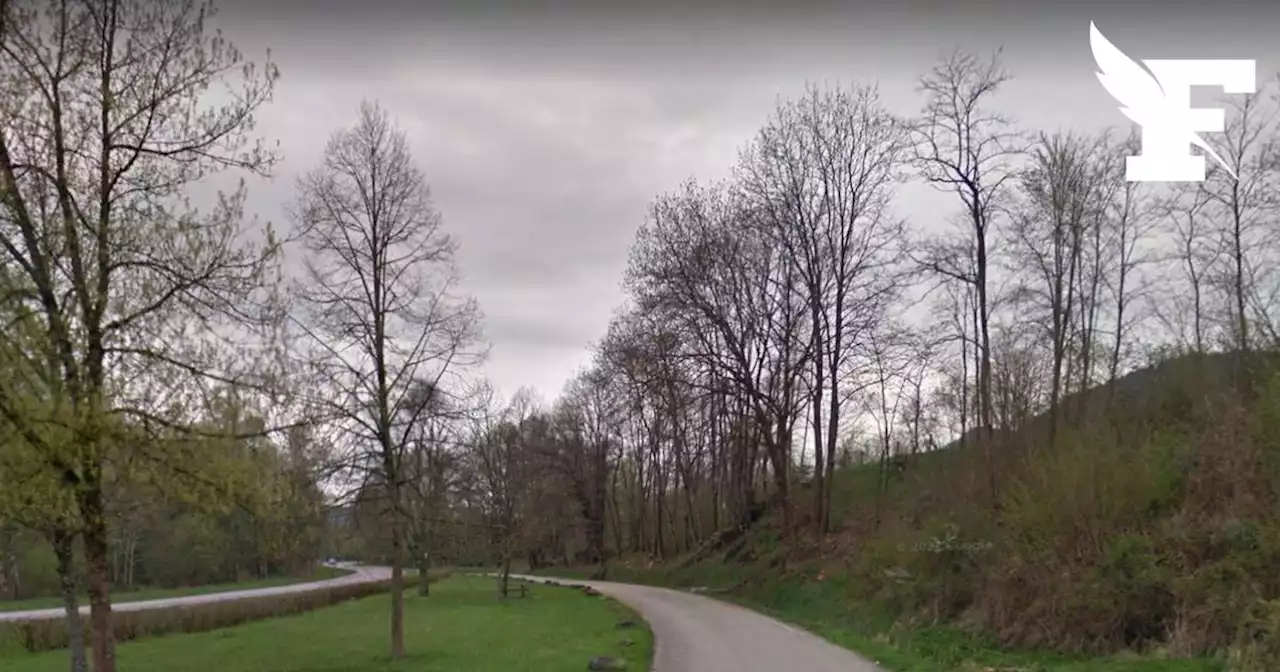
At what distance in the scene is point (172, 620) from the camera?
29500 mm

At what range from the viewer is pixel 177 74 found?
9211mm

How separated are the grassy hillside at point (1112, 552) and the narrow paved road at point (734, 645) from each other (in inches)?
37.7

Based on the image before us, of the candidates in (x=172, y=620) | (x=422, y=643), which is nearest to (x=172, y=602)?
(x=172, y=620)

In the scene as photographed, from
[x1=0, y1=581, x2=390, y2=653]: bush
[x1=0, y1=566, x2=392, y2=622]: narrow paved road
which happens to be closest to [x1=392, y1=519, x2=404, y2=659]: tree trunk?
[x1=0, y1=581, x2=390, y2=653]: bush

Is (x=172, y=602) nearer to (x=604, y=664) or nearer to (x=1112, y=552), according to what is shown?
(x=604, y=664)

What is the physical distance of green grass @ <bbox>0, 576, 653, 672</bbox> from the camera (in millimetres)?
15711

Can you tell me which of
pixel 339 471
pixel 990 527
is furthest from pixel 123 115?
pixel 990 527

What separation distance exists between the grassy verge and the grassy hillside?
71mm

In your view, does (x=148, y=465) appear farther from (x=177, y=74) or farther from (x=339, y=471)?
(x=339, y=471)

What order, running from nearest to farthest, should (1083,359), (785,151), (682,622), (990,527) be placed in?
(990,527)
(682,622)
(1083,359)
(785,151)

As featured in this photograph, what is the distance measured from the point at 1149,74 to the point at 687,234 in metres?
23.7

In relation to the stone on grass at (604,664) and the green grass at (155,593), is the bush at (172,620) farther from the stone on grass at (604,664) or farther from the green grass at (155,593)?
the stone on grass at (604,664)

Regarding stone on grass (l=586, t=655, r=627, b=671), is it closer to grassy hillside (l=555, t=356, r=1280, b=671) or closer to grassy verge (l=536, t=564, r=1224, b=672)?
grassy verge (l=536, t=564, r=1224, b=672)

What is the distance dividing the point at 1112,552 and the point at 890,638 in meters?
4.61
